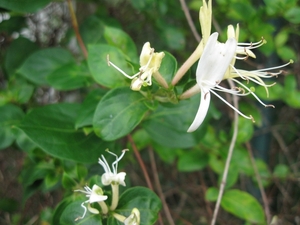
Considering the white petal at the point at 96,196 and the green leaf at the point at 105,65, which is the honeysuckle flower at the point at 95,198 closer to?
the white petal at the point at 96,196

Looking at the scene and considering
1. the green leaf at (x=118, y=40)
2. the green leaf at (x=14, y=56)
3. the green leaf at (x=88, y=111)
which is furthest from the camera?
the green leaf at (x=14, y=56)

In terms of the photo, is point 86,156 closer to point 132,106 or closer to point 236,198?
point 132,106

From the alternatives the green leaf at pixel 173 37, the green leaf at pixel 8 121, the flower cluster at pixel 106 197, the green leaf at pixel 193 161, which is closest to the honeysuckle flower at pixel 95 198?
the flower cluster at pixel 106 197

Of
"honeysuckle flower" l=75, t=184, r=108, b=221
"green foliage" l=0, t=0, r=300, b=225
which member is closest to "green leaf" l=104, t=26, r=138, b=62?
"green foliage" l=0, t=0, r=300, b=225

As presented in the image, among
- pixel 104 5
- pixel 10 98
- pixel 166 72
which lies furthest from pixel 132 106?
pixel 104 5

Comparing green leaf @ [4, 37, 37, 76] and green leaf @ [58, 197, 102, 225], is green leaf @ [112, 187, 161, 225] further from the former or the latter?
green leaf @ [4, 37, 37, 76]

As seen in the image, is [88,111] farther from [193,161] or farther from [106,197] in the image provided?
[193,161]
